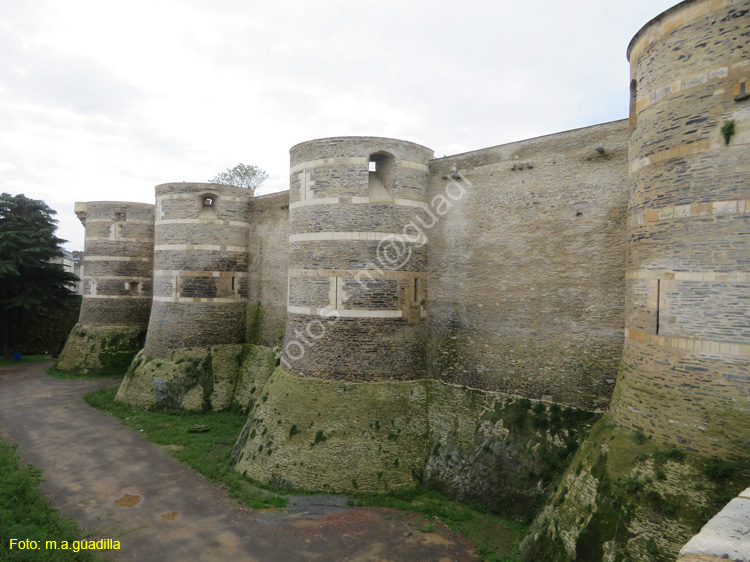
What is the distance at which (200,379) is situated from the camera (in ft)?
67.8

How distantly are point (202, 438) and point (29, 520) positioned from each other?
21.6ft

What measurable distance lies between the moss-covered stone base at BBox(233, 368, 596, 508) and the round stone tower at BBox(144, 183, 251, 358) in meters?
7.95

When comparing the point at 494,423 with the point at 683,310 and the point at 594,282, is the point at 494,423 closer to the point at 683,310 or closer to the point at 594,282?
the point at 594,282

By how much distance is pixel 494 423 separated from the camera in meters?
13.3

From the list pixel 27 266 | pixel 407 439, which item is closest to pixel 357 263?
pixel 407 439

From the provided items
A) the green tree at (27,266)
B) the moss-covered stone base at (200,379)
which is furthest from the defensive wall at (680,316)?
the green tree at (27,266)

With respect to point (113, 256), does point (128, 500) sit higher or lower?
lower

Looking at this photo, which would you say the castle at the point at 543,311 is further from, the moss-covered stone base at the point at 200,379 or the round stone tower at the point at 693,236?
the moss-covered stone base at the point at 200,379

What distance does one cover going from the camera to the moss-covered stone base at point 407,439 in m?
12.3

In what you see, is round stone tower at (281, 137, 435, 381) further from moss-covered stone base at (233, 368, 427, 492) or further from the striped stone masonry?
the striped stone masonry

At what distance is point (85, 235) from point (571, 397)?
29.0 m

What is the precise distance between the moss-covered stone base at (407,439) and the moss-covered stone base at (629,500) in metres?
2.69

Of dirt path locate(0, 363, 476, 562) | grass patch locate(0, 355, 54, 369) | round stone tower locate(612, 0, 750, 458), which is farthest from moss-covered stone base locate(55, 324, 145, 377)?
round stone tower locate(612, 0, 750, 458)

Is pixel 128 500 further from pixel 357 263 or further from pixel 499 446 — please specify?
pixel 499 446
